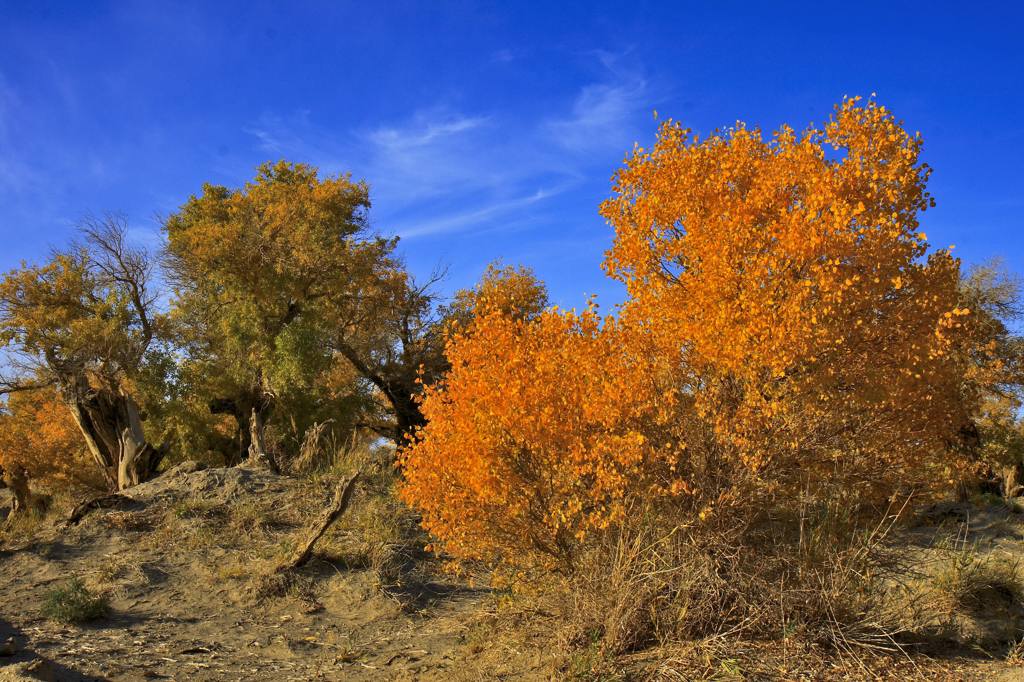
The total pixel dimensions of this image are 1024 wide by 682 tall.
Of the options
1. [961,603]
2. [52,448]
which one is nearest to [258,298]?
[52,448]

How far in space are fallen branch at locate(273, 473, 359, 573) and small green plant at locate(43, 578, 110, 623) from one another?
245cm

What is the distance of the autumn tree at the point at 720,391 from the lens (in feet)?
28.4

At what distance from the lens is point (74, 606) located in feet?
32.3

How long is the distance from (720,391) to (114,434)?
595 inches

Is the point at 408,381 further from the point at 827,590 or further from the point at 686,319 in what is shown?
the point at 827,590

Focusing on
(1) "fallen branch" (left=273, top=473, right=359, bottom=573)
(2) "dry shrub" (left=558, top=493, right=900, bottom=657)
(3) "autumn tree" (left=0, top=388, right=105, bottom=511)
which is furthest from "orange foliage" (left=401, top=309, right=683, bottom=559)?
(3) "autumn tree" (left=0, top=388, right=105, bottom=511)

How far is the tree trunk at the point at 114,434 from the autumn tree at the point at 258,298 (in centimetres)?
280

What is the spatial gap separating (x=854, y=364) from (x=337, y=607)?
8099mm

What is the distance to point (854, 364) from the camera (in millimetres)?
9422

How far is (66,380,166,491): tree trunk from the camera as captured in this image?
17188 mm

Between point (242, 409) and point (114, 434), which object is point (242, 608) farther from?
point (242, 409)

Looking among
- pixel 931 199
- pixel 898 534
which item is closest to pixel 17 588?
pixel 898 534

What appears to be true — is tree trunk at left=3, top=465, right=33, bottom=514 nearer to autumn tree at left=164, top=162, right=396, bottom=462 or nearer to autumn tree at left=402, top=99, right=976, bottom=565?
autumn tree at left=164, top=162, right=396, bottom=462

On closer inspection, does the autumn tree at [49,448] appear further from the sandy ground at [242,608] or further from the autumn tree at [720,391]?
the autumn tree at [720,391]
